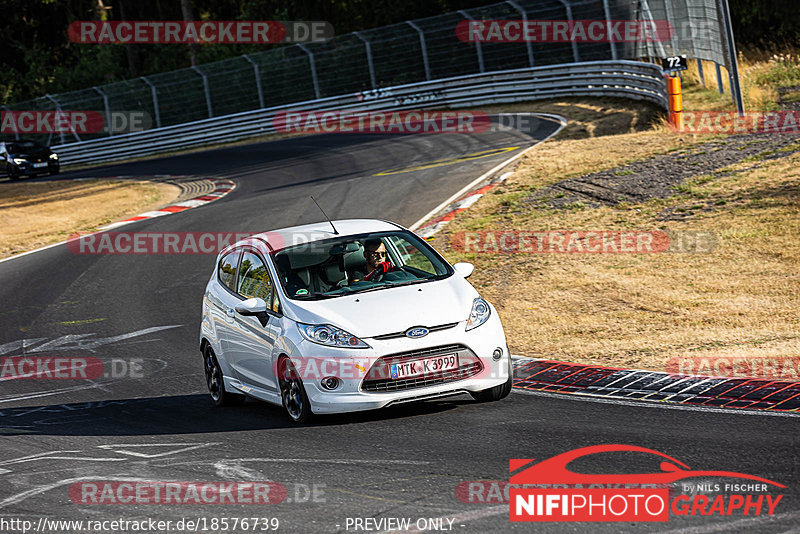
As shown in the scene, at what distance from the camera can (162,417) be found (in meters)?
9.33

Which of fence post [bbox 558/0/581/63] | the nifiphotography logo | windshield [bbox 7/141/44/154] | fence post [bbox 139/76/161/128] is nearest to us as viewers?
the nifiphotography logo

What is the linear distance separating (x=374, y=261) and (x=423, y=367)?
65.9 inches

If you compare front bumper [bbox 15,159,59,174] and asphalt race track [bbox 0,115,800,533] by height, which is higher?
front bumper [bbox 15,159,59,174]

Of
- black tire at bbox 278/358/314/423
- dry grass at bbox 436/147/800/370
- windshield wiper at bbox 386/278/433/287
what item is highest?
windshield wiper at bbox 386/278/433/287

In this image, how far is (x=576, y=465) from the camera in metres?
6.61

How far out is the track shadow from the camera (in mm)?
8641

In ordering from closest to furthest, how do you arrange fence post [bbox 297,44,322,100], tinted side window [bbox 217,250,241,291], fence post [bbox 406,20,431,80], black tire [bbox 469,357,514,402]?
black tire [bbox 469,357,514,402] < tinted side window [bbox 217,250,241,291] < fence post [bbox 406,20,431,80] < fence post [bbox 297,44,322,100]

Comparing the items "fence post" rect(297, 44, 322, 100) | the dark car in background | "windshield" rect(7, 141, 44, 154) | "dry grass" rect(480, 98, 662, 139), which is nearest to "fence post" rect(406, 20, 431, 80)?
"fence post" rect(297, 44, 322, 100)

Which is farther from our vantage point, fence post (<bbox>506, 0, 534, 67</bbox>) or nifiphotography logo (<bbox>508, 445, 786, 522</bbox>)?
fence post (<bbox>506, 0, 534, 67</bbox>)

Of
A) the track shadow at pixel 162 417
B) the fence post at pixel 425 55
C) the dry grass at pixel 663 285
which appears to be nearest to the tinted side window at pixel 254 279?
the track shadow at pixel 162 417

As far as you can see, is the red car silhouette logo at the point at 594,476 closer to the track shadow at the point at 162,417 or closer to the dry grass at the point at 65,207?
the track shadow at the point at 162,417

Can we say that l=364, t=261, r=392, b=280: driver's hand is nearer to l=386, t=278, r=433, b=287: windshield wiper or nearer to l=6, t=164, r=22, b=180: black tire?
l=386, t=278, r=433, b=287: windshield wiper

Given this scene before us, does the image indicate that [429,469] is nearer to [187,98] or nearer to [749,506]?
[749,506]

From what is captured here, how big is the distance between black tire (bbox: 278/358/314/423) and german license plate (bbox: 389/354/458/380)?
0.81 meters
